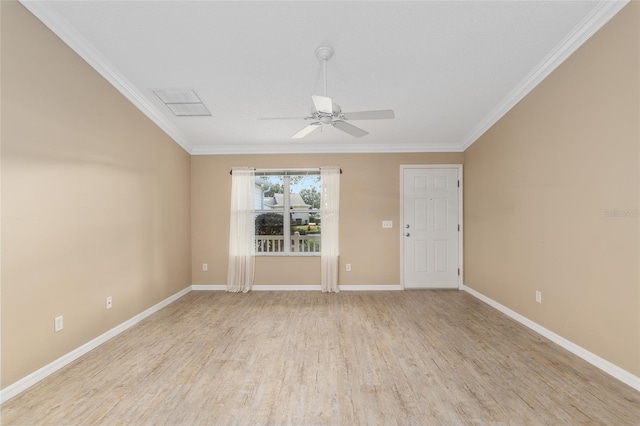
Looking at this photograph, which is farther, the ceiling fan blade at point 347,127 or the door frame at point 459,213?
the door frame at point 459,213

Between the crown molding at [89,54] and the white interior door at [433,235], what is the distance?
13.0 ft

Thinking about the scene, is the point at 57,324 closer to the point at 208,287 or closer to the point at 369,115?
the point at 208,287

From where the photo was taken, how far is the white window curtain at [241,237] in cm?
476

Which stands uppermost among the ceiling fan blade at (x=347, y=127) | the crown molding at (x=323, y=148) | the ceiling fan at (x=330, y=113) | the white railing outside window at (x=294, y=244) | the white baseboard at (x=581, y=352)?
the crown molding at (x=323, y=148)

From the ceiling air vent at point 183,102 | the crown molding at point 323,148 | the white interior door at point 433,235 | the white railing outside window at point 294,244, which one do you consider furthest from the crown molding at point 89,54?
the white interior door at point 433,235

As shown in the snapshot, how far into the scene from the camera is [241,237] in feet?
15.7

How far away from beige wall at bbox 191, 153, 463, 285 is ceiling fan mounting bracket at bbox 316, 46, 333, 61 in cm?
246

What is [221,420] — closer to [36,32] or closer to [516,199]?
[36,32]

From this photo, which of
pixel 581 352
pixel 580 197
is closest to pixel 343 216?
pixel 580 197

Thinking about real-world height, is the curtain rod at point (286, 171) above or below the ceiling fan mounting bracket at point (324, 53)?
below

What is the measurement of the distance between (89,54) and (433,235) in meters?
4.90

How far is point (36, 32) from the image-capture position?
2117 millimetres

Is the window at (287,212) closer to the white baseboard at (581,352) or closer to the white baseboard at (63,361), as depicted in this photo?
the white baseboard at (63,361)

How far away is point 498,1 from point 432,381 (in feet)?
8.87
